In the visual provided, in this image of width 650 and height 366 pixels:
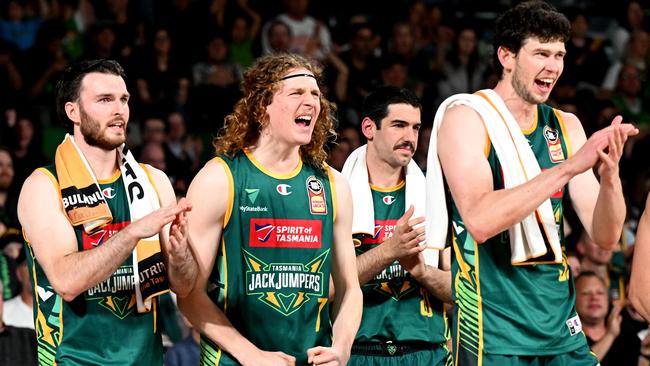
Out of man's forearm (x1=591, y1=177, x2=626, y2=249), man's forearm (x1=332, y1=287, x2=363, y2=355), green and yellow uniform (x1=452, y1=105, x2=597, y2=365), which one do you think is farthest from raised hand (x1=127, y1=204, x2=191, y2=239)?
man's forearm (x1=591, y1=177, x2=626, y2=249)

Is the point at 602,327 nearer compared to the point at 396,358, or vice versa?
the point at 396,358

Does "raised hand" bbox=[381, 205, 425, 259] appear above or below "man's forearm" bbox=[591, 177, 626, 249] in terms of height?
below

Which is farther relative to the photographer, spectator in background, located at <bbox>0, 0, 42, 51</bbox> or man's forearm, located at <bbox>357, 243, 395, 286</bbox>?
spectator in background, located at <bbox>0, 0, 42, 51</bbox>

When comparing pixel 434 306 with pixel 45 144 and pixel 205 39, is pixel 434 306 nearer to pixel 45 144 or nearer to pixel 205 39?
pixel 45 144

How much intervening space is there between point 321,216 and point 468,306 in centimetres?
78

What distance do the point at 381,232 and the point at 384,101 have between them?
813 mm

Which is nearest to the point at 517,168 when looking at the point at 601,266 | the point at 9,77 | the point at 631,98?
the point at 601,266

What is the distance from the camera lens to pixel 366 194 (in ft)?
20.7

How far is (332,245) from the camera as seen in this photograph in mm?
5301

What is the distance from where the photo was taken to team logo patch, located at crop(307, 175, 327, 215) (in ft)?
17.1

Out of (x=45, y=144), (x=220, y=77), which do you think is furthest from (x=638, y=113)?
(x=45, y=144)

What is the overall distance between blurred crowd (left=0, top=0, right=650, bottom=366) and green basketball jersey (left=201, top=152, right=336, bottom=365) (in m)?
3.88

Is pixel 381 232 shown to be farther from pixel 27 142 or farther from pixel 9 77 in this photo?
pixel 9 77

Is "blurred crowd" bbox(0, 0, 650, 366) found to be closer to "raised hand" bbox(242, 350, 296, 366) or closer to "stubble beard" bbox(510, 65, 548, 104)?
"raised hand" bbox(242, 350, 296, 366)
